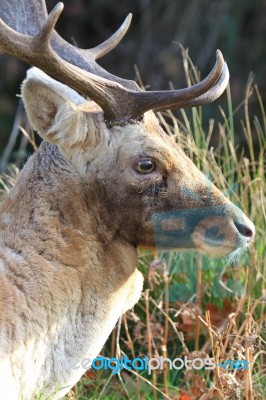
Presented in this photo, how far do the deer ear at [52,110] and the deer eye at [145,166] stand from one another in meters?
0.24

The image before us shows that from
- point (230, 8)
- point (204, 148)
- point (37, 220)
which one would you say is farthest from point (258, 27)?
point (37, 220)

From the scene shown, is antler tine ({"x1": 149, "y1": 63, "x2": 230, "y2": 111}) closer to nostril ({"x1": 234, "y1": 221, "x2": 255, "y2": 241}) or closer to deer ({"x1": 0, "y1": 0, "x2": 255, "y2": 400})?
deer ({"x1": 0, "y1": 0, "x2": 255, "y2": 400})

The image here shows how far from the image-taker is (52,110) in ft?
13.6

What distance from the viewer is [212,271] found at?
215 inches

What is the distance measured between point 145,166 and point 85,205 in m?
0.28

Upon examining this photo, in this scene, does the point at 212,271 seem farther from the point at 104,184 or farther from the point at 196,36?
the point at 196,36

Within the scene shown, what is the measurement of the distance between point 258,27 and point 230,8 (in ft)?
1.28

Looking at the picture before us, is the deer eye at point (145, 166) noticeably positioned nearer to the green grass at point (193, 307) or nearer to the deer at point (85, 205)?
the deer at point (85, 205)

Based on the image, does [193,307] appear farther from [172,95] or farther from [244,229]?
[172,95]

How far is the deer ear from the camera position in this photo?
4074 mm

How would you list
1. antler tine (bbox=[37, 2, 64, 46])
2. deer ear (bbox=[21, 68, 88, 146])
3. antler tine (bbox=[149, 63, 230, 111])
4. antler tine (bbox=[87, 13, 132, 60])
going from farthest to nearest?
1. antler tine (bbox=[87, 13, 132, 60])
2. antler tine (bbox=[149, 63, 230, 111])
3. deer ear (bbox=[21, 68, 88, 146])
4. antler tine (bbox=[37, 2, 64, 46])

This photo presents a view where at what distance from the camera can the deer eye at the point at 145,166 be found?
162 inches

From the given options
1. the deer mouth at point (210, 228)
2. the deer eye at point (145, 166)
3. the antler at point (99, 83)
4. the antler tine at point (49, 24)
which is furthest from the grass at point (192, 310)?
the antler tine at point (49, 24)

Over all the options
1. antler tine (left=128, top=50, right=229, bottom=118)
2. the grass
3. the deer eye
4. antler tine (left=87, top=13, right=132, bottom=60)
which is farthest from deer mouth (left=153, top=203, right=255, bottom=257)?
antler tine (left=87, top=13, right=132, bottom=60)
